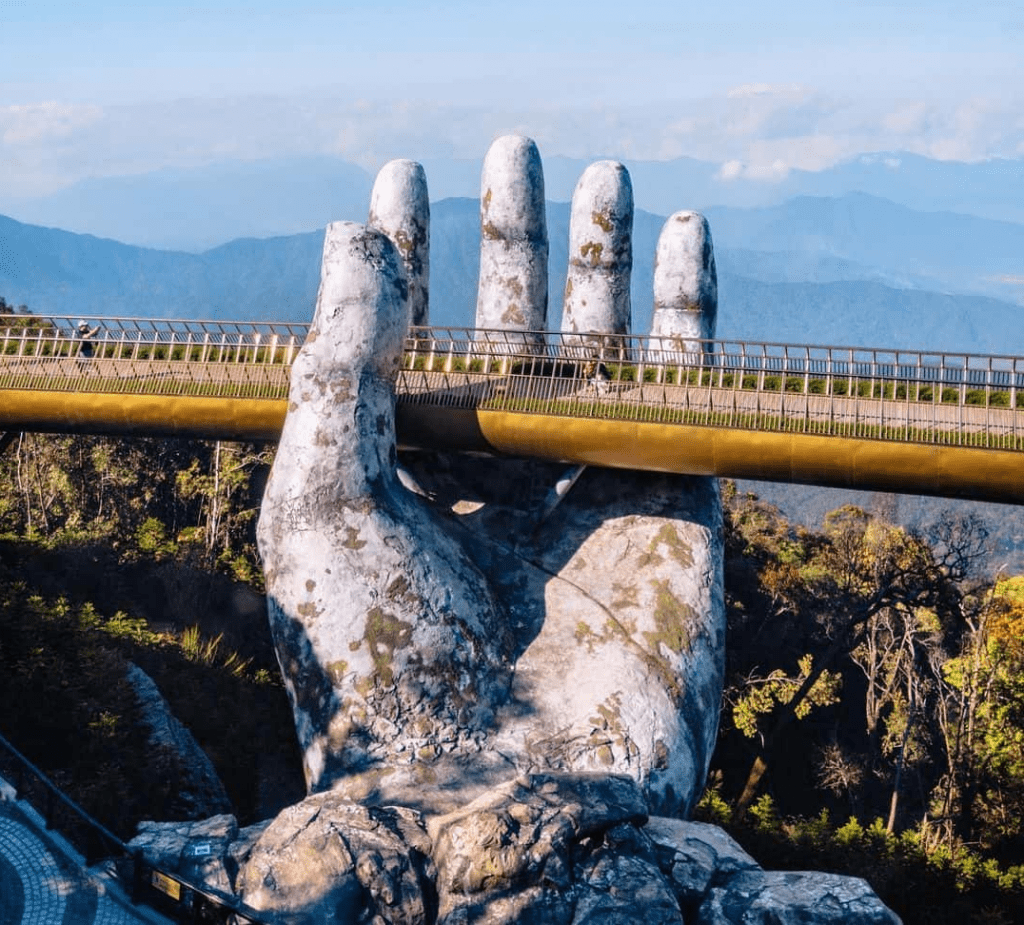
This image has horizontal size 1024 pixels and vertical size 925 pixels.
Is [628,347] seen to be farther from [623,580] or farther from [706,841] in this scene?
[706,841]

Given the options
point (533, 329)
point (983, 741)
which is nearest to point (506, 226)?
point (533, 329)

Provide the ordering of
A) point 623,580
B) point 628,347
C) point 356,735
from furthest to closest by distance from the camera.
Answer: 1. point 628,347
2. point 623,580
3. point 356,735

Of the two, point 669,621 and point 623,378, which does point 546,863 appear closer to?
point 669,621

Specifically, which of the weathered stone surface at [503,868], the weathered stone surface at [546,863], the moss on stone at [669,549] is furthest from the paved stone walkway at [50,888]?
the moss on stone at [669,549]

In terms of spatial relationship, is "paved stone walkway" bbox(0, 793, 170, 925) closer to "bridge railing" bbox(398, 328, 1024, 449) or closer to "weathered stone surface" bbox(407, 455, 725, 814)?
"weathered stone surface" bbox(407, 455, 725, 814)

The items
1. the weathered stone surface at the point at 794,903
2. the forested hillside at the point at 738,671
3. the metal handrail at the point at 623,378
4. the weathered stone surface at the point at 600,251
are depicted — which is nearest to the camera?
the weathered stone surface at the point at 794,903

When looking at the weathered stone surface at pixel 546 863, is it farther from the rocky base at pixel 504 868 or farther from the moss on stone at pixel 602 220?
the moss on stone at pixel 602 220
